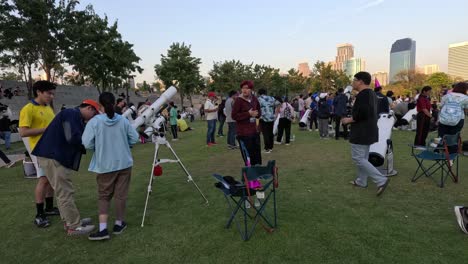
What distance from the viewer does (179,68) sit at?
3562cm

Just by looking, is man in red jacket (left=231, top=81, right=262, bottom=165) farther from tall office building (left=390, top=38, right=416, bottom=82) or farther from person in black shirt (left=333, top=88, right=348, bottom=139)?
tall office building (left=390, top=38, right=416, bottom=82)

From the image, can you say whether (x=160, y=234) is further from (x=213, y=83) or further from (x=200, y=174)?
(x=213, y=83)

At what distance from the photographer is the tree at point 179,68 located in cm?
3528

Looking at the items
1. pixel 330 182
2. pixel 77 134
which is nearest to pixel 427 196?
pixel 330 182

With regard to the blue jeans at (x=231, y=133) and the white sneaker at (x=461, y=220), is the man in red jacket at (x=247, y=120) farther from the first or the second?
the blue jeans at (x=231, y=133)

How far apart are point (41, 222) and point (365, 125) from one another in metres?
5.00

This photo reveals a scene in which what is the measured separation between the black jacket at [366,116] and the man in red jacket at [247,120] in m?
1.62

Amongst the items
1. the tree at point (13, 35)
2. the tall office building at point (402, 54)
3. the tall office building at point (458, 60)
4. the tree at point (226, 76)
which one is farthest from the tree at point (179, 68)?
the tall office building at point (402, 54)

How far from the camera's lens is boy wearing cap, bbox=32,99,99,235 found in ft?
12.2

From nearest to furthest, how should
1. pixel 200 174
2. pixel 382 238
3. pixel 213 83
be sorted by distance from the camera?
1. pixel 382 238
2. pixel 200 174
3. pixel 213 83

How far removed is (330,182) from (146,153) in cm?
637

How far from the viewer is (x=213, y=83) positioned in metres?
43.4

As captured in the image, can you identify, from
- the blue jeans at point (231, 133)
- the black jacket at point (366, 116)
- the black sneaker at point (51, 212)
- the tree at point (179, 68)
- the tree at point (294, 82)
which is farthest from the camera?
the tree at point (294, 82)

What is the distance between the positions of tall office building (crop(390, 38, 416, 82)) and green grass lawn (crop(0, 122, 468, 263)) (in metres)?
199
